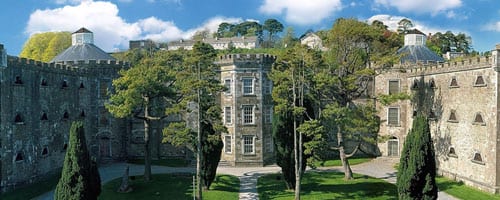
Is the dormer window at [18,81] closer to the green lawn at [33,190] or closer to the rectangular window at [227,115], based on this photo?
the green lawn at [33,190]

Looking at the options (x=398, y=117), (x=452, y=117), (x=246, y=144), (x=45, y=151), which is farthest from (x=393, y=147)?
(x=45, y=151)

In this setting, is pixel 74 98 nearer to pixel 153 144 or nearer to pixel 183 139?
pixel 153 144

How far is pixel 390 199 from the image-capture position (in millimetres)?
22766

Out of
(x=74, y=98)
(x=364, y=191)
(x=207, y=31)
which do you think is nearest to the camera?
(x=364, y=191)

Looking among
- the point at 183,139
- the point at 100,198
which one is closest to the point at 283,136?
the point at 183,139

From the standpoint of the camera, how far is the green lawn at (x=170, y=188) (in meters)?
23.6

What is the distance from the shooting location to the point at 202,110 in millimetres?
23969

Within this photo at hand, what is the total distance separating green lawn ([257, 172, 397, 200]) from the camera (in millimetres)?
23500

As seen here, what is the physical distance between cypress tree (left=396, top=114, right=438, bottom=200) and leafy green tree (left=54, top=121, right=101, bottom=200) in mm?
14700

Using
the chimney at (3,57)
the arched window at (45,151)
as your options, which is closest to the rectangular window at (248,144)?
the arched window at (45,151)

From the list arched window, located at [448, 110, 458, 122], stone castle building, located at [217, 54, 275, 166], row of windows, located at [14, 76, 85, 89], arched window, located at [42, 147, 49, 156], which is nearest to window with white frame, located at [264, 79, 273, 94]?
stone castle building, located at [217, 54, 275, 166]

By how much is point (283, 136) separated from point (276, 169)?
8.83 m

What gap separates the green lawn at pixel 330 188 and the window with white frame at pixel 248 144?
15.7ft

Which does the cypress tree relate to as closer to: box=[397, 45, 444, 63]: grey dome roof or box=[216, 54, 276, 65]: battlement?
box=[216, 54, 276, 65]: battlement
